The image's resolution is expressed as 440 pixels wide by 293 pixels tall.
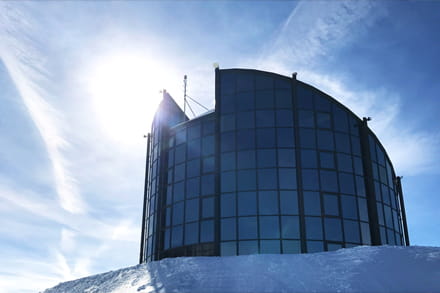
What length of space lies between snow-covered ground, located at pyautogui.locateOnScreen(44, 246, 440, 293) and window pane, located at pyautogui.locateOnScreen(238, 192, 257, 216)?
27.4 feet

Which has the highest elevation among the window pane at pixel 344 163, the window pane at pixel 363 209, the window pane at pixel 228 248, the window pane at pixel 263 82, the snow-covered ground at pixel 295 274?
the window pane at pixel 263 82

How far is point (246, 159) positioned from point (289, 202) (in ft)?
12.5

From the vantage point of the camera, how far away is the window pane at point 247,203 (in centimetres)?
2469

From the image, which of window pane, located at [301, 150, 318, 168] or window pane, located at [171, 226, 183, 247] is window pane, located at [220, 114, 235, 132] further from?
window pane, located at [171, 226, 183, 247]

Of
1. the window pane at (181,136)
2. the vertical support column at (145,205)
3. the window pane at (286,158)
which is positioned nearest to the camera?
the window pane at (286,158)

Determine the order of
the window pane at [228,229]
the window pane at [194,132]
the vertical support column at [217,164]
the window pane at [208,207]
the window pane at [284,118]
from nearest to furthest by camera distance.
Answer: the window pane at [228,229], the vertical support column at [217,164], the window pane at [208,207], the window pane at [284,118], the window pane at [194,132]

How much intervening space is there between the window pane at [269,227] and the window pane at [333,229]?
3.00 meters

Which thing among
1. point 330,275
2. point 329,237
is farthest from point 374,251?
point 329,237

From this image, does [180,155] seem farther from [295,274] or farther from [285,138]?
[295,274]

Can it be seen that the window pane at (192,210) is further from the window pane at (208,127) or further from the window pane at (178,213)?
the window pane at (208,127)

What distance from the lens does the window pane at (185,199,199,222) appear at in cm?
2641

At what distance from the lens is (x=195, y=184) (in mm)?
27172

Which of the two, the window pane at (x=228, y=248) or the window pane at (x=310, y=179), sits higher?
the window pane at (x=310, y=179)

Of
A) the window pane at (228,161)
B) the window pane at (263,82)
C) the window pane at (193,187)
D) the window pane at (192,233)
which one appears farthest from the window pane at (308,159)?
the window pane at (192,233)
